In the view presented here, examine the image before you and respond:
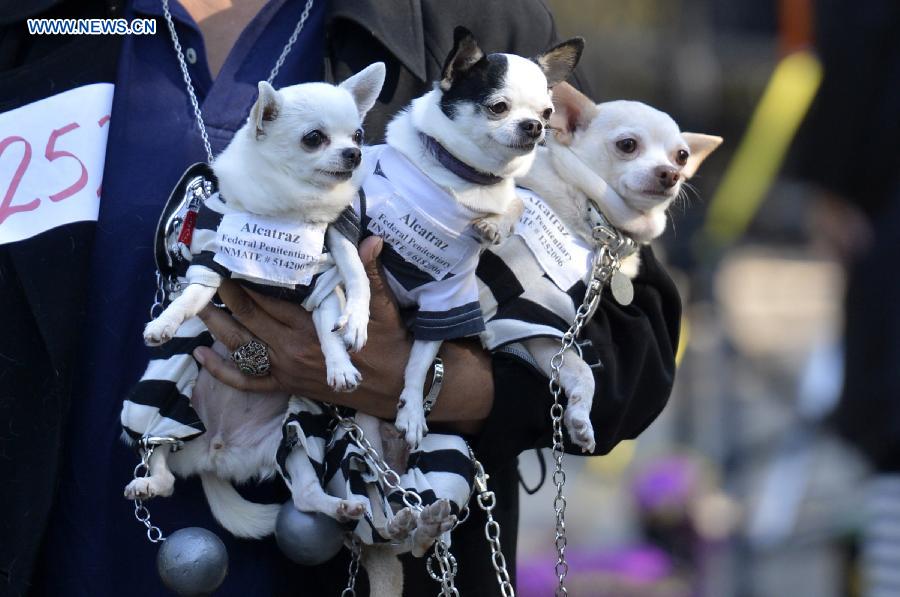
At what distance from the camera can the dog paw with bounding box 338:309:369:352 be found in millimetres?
1869

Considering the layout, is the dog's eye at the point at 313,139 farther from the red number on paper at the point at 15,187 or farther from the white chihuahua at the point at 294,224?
the red number on paper at the point at 15,187

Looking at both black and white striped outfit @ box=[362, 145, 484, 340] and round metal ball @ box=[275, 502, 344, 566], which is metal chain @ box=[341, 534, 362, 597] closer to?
round metal ball @ box=[275, 502, 344, 566]

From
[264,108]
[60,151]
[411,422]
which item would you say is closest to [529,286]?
[411,422]

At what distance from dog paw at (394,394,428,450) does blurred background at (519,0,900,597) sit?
6.73 ft

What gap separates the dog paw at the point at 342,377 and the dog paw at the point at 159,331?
0.24m

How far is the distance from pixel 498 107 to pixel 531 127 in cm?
7

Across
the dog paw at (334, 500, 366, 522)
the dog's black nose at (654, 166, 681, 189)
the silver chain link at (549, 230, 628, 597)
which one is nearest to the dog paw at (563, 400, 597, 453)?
the silver chain link at (549, 230, 628, 597)

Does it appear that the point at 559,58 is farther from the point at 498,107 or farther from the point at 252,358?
the point at 252,358

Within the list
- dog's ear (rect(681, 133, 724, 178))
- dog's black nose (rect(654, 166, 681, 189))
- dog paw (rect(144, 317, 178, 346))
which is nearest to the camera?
dog paw (rect(144, 317, 178, 346))

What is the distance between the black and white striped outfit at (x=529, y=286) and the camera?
2045 mm

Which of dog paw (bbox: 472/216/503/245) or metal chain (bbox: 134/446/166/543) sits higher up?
dog paw (bbox: 472/216/503/245)

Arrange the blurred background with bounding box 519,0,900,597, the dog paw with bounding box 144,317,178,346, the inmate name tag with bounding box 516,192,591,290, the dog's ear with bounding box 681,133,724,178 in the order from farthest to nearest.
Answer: the blurred background with bounding box 519,0,900,597 < the dog's ear with bounding box 681,133,724,178 < the inmate name tag with bounding box 516,192,591,290 < the dog paw with bounding box 144,317,178,346

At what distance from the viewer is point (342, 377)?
1.86 meters

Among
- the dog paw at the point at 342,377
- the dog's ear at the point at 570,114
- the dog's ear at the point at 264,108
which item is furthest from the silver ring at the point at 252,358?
the dog's ear at the point at 570,114
